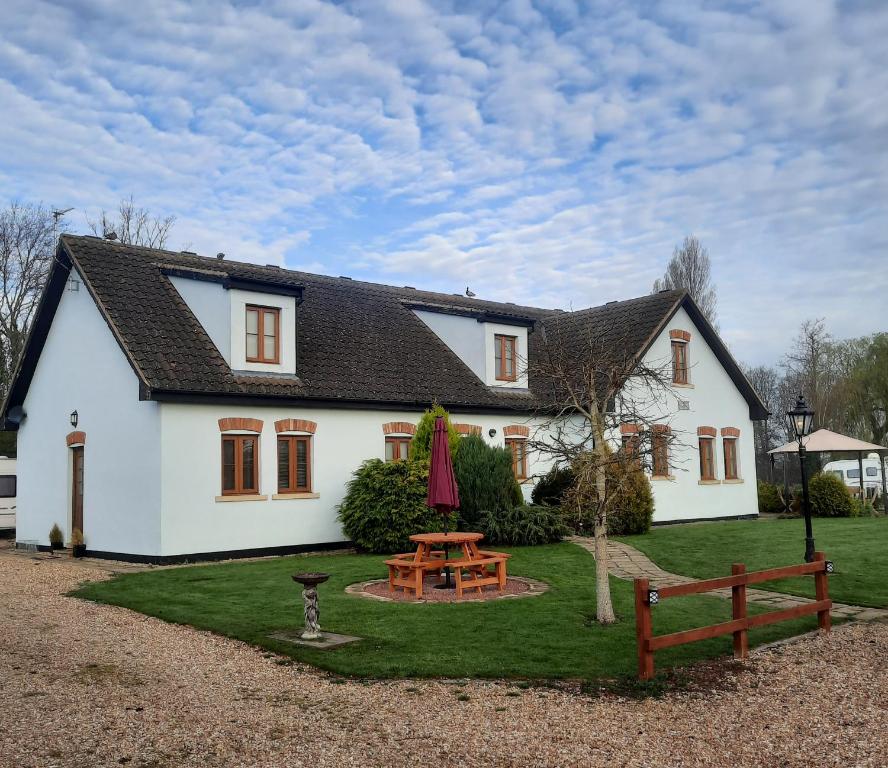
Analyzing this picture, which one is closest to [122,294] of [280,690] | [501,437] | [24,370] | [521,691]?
[24,370]

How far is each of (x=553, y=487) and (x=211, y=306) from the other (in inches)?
351

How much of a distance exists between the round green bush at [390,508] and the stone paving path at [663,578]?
3557 millimetres

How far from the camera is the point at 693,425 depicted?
24453 millimetres

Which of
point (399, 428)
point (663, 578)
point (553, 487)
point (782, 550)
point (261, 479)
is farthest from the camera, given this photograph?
point (553, 487)

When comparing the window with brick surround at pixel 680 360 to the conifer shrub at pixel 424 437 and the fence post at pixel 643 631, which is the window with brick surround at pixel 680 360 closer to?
the conifer shrub at pixel 424 437

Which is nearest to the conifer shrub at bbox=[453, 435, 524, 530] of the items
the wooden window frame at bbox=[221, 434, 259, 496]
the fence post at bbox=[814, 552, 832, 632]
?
the wooden window frame at bbox=[221, 434, 259, 496]

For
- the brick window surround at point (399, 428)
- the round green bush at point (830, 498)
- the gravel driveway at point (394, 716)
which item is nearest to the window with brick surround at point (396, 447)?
the brick window surround at point (399, 428)

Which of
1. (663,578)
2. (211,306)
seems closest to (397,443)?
(211,306)

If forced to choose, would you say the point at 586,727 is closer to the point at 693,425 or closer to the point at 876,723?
the point at 876,723

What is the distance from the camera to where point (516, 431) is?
21.9 m

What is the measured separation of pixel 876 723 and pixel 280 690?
482cm

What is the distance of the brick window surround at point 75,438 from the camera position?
18.0 m

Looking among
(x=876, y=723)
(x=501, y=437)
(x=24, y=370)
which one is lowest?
(x=876, y=723)

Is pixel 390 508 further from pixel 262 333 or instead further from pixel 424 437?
pixel 262 333
